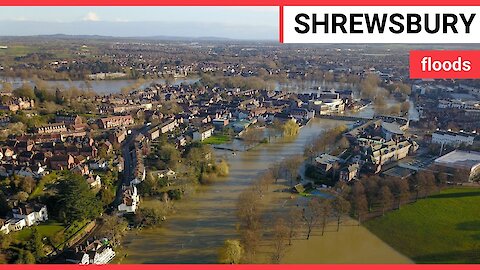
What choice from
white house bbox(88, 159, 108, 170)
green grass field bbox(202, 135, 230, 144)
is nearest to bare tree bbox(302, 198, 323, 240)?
white house bbox(88, 159, 108, 170)

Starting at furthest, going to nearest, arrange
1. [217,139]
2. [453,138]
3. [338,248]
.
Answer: [217,139] < [453,138] < [338,248]

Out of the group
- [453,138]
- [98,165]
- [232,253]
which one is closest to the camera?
[232,253]

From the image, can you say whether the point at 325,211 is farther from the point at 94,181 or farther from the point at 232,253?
the point at 94,181

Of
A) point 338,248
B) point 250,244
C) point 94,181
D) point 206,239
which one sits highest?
point 94,181

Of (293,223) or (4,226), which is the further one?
(293,223)

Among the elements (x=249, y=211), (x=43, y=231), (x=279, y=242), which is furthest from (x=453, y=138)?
(x=43, y=231)

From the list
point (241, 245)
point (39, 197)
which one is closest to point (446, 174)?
point (241, 245)

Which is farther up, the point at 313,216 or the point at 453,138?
the point at 453,138
